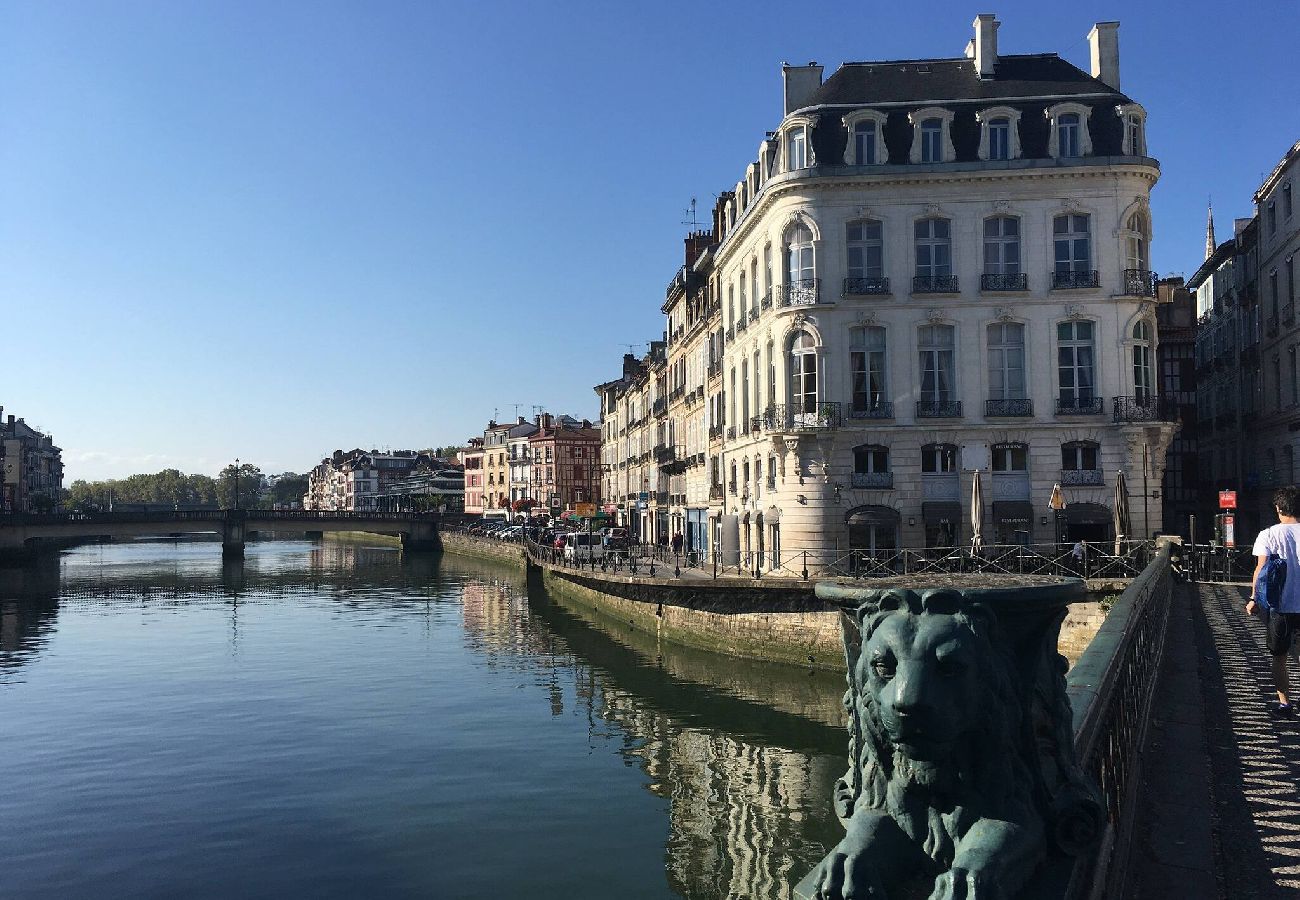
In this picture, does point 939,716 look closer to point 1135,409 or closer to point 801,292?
point 801,292

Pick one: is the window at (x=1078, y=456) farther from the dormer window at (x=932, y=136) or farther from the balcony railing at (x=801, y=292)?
the dormer window at (x=932, y=136)

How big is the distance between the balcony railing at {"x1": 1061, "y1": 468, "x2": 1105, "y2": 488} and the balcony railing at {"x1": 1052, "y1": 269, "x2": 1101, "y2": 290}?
6.58 m

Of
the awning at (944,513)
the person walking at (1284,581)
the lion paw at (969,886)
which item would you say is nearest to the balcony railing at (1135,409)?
the awning at (944,513)

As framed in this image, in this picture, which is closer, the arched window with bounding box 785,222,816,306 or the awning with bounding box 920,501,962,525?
the awning with bounding box 920,501,962,525

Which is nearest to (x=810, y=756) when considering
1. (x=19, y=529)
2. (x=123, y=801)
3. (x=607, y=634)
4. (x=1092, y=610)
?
(x=1092, y=610)

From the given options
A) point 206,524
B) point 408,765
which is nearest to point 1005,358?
point 408,765

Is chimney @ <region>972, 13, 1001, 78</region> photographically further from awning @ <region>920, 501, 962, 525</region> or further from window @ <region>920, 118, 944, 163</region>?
awning @ <region>920, 501, 962, 525</region>

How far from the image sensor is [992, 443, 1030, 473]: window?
38688mm

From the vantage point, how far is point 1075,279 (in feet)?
126

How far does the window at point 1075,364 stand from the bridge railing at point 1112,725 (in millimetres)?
30729

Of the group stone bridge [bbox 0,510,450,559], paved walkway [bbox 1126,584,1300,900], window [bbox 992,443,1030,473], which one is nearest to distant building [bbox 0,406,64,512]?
stone bridge [bbox 0,510,450,559]

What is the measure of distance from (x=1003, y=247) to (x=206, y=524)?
7717 centimetres

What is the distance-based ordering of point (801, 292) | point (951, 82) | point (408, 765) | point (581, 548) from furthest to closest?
point (581, 548) < point (951, 82) < point (801, 292) < point (408, 765)

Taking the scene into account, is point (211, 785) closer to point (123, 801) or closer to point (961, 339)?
point (123, 801)
